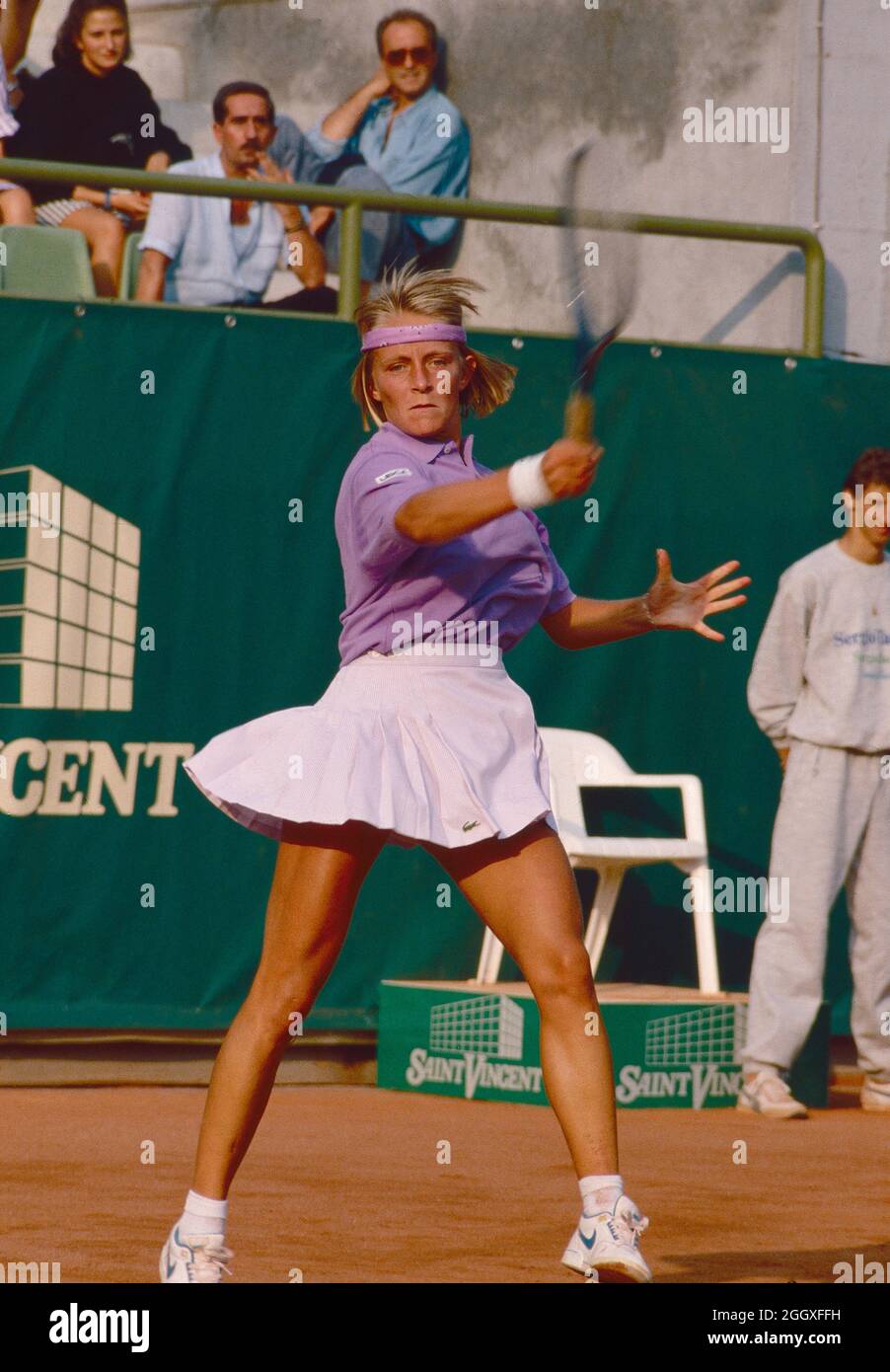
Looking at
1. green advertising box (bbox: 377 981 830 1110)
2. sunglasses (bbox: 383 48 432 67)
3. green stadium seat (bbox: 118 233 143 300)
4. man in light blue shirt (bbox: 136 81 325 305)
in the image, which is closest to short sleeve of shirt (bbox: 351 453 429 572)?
green advertising box (bbox: 377 981 830 1110)

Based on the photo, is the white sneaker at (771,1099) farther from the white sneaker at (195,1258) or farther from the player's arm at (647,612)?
the white sneaker at (195,1258)

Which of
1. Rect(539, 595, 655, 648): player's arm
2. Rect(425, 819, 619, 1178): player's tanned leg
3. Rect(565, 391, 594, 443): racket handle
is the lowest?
Rect(425, 819, 619, 1178): player's tanned leg

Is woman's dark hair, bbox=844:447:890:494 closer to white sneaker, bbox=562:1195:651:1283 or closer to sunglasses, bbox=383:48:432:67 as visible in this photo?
sunglasses, bbox=383:48:432:67

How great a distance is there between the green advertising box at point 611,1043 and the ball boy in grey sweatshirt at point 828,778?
133 millimetres

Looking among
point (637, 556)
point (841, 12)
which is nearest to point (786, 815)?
point (637, 556)

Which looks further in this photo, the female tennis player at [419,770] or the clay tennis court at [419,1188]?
the clay tennis court at [419,1188]

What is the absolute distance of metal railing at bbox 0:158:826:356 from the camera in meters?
8.06

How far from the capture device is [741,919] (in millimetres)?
8734

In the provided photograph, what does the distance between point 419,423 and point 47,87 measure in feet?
19.7

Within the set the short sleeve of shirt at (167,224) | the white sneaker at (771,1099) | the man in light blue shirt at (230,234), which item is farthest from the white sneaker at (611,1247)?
the short sleeve of shirt at (167,224)

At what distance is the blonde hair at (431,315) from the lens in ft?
14.2

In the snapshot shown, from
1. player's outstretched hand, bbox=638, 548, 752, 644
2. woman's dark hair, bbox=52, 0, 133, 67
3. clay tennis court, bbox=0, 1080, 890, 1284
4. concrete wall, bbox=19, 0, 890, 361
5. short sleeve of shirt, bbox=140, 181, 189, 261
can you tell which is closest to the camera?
player's outstretched hand, bbox=638, 548, 752, 644

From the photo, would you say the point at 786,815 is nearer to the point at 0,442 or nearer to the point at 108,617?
the point at 108,617

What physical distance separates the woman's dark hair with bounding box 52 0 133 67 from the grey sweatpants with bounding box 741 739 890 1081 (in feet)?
14.9
